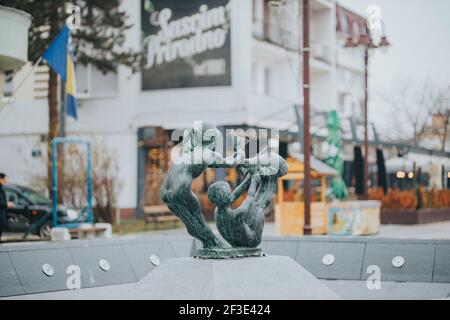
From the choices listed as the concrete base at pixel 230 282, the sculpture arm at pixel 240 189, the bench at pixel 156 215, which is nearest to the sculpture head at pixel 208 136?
the sculpture arm at pixel 240 189

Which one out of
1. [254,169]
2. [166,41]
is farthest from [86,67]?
[254,169]

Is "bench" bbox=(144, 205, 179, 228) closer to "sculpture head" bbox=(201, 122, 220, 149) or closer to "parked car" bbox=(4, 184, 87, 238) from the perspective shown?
"parked car" bbox=(4, 184, 87, 238)

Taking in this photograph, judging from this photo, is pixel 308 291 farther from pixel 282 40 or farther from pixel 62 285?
pixel 282 40


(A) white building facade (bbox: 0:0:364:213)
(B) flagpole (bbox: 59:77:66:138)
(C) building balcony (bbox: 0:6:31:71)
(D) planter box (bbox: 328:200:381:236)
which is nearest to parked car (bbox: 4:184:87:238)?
(B) flagpole (bbox: 59:77:66:138)

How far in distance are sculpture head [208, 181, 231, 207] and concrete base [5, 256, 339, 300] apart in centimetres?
78

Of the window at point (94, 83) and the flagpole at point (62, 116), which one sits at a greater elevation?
the window at point (94, 83)

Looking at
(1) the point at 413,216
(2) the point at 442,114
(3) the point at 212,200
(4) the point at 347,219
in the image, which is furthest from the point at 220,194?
(2) the point at 442,114

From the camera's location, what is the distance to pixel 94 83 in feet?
125

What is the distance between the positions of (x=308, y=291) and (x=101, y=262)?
485 centimetres

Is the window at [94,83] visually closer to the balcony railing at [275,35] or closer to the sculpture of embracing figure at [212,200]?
the balcony railing at [275,35]

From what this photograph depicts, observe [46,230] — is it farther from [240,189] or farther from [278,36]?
[278,36]

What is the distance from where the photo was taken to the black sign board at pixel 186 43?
1405 inches

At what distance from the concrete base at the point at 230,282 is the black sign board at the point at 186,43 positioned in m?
24.4

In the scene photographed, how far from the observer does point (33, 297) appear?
531 inches
